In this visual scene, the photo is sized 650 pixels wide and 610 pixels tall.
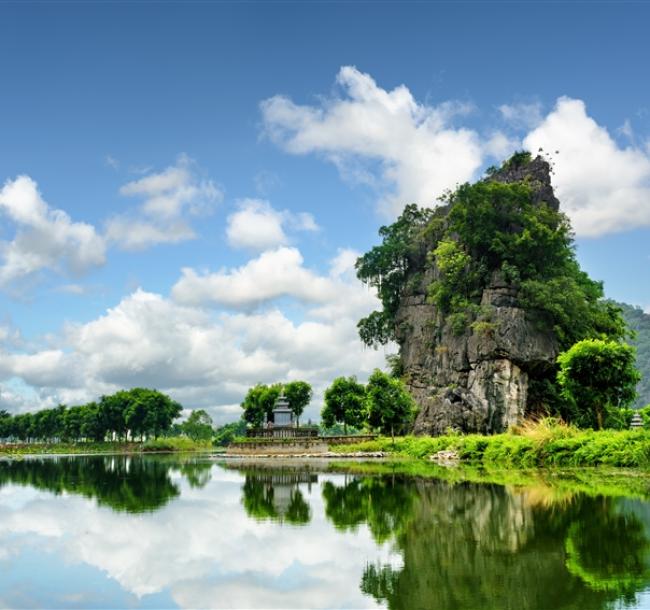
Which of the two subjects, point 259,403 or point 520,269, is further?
point 259,403

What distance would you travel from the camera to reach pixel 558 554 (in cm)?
1137

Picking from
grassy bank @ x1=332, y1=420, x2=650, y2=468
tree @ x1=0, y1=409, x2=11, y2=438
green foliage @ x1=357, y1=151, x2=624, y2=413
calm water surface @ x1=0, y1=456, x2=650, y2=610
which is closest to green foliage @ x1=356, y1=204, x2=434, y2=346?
green foliage @ x1=357, y1=151, x2=624, y2=413

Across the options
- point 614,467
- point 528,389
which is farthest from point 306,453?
point 614,467

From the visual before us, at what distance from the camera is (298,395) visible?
283 ft

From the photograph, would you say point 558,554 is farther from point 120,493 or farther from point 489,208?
point 489,208

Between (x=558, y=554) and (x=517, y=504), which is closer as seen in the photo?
(x=558, y=554)

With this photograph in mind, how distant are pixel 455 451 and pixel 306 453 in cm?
2089

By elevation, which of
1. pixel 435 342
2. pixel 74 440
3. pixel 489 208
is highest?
pixel 489 208

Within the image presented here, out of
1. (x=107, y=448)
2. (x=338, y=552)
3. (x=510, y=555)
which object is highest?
(x=510, y=555)

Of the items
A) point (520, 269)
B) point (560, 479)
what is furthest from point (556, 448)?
point (520, 269)

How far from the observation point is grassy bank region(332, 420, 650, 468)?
96.0ft

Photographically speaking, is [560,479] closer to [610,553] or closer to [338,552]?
[610,553]

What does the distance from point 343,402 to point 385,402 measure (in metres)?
14.1

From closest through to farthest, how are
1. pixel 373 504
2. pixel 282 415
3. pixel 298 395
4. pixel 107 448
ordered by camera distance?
pixel 373 504 → pixel 282 415 → pixel 298 395 → pixel 107 448
